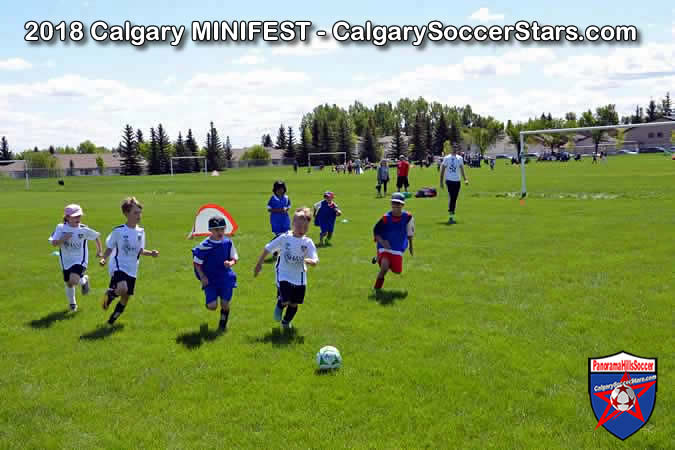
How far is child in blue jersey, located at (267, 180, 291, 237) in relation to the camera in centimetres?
1361

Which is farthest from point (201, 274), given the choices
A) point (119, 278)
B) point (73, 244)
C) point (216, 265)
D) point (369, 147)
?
point (369, 147)

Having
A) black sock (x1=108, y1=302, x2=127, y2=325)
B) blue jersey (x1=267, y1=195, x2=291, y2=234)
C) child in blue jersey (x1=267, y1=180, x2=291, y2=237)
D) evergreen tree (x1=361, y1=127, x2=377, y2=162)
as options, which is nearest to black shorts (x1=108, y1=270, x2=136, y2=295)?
black sock (x1=108, y1=302, x2=127, y2=325)

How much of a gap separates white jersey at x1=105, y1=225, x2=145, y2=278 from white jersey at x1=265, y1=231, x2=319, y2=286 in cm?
215

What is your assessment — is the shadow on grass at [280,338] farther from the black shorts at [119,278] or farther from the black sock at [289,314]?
the black shorts at [119,278]

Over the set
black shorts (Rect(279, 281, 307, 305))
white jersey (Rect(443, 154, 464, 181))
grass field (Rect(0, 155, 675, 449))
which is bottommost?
grass field (Rect(0, 155, 675, 449))

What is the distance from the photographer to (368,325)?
8.25m

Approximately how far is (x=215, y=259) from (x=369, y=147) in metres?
123

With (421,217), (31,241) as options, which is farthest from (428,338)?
(31,241)

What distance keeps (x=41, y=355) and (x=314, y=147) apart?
118 meters

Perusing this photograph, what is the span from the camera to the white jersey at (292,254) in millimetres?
8031

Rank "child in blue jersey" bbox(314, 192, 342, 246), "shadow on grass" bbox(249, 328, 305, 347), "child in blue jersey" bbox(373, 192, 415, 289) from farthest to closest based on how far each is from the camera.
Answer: "child in blue jersey" bbox(314, 192, 342, 246)
"child in blue jersey" bbox(373, 192, 415, 289)
"shadow on grass" bbox(249, 328, 305, 347)

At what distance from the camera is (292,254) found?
8.06m

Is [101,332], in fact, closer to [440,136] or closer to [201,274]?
[201,274]

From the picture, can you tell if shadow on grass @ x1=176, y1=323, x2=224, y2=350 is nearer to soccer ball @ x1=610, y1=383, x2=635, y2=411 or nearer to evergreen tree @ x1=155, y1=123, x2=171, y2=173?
soccer ball @ x1=610, y1=383, x2=635, y2=411
